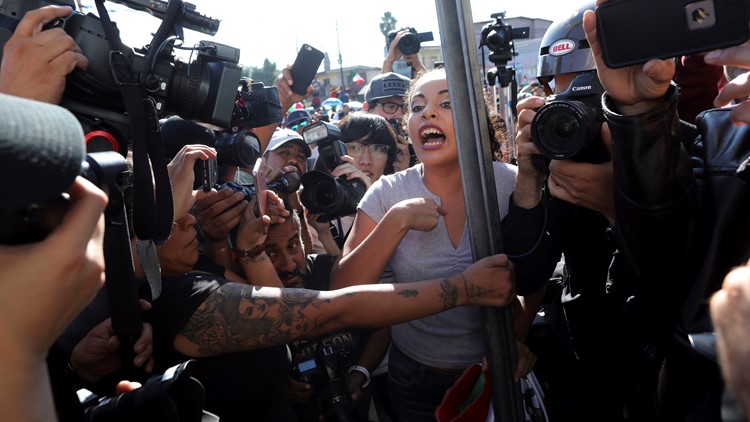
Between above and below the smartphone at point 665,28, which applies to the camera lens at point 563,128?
below

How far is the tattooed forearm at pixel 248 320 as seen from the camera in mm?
1694

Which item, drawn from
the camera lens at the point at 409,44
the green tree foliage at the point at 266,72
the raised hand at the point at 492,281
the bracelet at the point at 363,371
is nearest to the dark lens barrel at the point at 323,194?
the bracelet at the point at 363,371

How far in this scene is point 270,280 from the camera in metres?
2.30

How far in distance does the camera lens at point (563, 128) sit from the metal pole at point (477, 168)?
0.15 meters

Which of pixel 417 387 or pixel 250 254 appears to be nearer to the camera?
pixel 417 387

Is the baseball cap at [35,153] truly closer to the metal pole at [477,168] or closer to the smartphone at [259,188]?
the metal pole at [477,168]

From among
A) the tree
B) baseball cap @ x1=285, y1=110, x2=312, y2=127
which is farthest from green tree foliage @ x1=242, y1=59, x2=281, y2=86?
baseball cap @ x1=285, y1=110, x2=312, y2=127

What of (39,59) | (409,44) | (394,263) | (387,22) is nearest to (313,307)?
(394,263)

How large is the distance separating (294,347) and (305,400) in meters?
0.23

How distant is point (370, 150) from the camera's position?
3826mm

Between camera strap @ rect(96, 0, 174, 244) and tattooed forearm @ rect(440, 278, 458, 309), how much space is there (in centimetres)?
82

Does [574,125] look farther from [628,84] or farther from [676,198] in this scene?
[676,198]

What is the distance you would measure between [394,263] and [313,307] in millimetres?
527

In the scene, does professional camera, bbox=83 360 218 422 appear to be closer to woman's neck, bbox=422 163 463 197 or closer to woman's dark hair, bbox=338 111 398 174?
woman's neck, bbox=422 163 463 197
